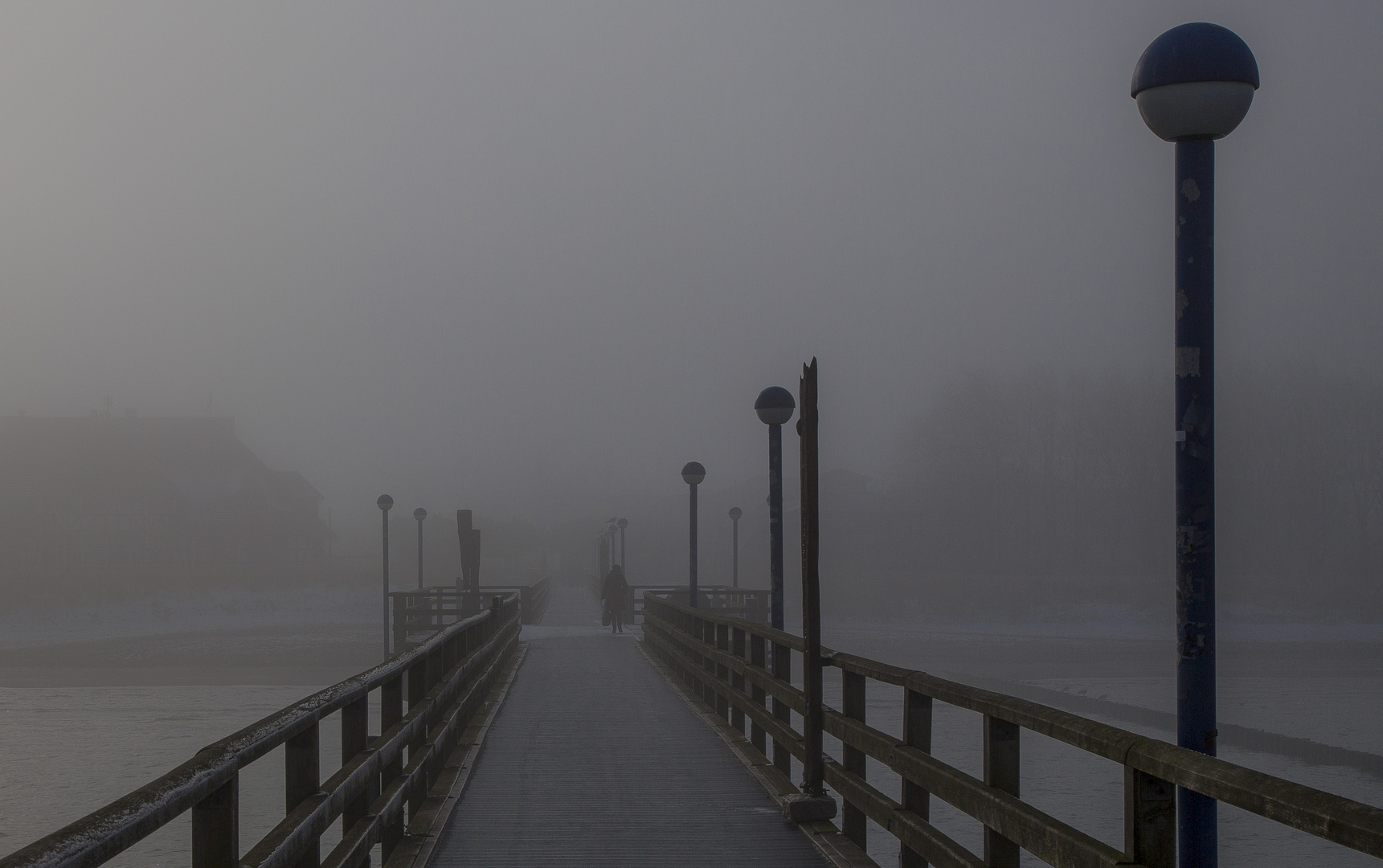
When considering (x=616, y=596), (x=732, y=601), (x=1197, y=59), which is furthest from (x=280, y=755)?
(x=1197, y=59)

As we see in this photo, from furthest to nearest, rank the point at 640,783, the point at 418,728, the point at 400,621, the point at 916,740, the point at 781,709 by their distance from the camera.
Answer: the point at 400,621
the point at 781,709
the point at 640,783
the point at 418,728
the point at 916,740

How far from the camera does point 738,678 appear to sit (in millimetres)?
10992

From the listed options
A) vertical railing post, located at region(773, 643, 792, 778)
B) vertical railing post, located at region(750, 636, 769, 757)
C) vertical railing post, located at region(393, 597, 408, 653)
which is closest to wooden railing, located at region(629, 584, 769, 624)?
vertical railing post, located at region(393, 597, 408, 653)

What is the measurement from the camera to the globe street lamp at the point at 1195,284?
13.4 feet

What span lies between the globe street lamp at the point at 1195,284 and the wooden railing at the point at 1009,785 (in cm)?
43

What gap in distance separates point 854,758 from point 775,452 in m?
6.66

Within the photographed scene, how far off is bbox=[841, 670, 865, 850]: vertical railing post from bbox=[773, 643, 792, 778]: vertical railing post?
1.54 m

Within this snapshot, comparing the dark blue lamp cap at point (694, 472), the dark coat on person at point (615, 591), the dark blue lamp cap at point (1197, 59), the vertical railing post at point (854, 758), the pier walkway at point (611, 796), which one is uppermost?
the dark blue lamp cap at point (1197, 59)

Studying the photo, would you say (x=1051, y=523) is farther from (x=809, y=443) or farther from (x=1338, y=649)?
(x=809, y=443)

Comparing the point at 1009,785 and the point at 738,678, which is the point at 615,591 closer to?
the point at 738,678

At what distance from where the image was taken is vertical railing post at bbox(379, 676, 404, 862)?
250 inches

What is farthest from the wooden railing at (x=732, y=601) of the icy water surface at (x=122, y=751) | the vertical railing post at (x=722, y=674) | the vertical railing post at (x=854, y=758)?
the vertical railing post at (x=854, y=758)

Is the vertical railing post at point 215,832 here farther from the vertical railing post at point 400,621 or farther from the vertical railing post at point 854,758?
the vertical railing post at point 400,621

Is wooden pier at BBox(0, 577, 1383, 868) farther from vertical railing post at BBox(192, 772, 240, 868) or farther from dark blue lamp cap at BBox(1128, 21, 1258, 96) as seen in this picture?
dark blue lamp cap at BBox(1128, 21, 1258, 96)
